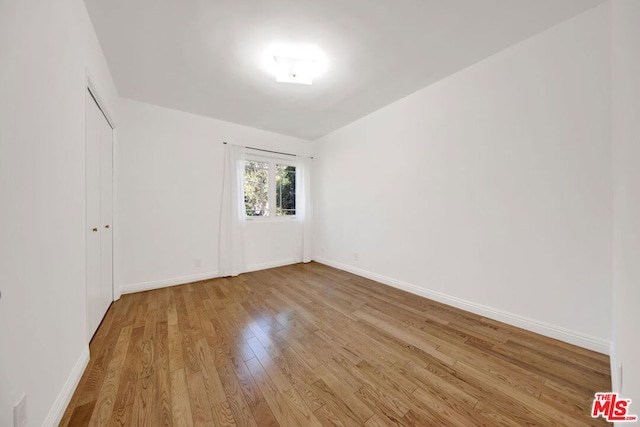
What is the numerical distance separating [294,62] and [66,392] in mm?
2879

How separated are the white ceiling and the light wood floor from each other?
101 inches

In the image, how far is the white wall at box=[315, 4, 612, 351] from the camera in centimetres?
164

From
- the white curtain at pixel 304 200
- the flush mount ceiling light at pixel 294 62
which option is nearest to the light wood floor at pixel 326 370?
the white curtain at pixel 304 200

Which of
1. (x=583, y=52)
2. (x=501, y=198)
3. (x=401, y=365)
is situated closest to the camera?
(x=401, y=365)

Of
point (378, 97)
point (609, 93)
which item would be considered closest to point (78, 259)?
point (378, 97)

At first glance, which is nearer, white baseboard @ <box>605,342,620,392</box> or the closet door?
white baseboard @ <box>605,342,620,392</box>

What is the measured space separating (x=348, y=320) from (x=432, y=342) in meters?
0.74

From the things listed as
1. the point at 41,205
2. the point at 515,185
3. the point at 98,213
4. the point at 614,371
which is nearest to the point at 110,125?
the point at 98,213

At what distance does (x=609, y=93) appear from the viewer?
155cm

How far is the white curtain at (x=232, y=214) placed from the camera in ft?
11.5

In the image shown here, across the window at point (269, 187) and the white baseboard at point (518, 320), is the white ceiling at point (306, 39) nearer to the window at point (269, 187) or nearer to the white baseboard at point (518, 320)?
the window at point (269, 187)

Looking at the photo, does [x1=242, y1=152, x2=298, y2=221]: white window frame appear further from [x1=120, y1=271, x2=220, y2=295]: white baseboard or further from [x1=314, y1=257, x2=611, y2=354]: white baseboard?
[x1=314, y1=257, x2=611, y2=354]: white baseboard

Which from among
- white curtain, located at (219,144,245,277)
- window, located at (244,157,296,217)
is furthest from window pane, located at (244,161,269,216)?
white curtain, located at (219,144,245,277)

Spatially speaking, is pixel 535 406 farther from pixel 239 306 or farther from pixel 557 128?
pixel 239 306
